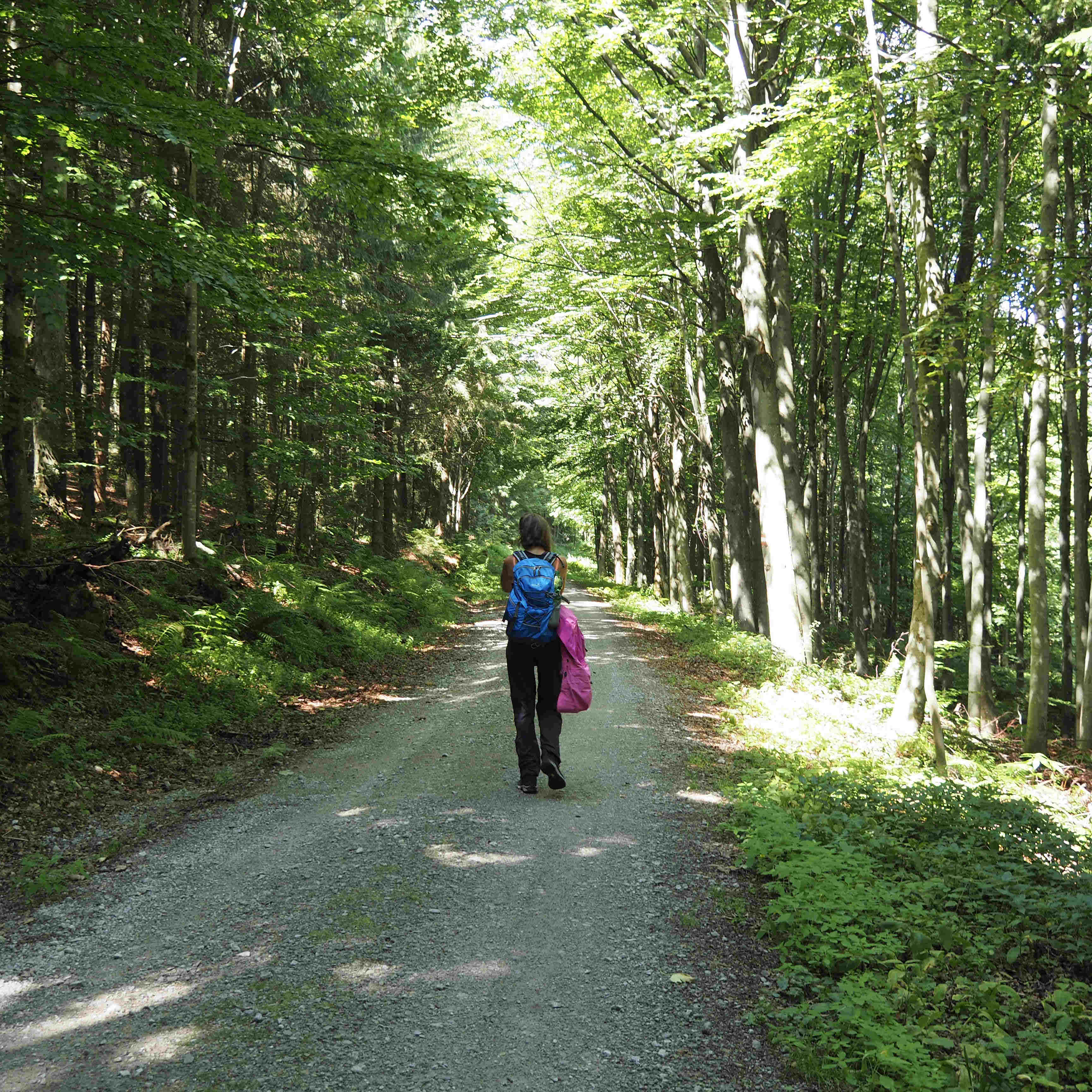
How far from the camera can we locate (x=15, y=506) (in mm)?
7625

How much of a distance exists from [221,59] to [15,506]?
839 cm

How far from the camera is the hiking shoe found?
240 inches

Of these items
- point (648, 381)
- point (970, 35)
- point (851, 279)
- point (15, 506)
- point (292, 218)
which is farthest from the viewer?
point (648, 381)

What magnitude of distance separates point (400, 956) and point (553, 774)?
2.59 m

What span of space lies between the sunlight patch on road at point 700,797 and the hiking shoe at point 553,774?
3.15 feet

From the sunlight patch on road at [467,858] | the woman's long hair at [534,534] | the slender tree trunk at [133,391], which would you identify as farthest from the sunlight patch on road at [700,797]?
the slender tree trunk at [133,391]

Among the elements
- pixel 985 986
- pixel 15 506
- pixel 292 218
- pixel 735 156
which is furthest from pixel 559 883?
pixel 292 218

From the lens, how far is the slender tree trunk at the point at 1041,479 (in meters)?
10.3

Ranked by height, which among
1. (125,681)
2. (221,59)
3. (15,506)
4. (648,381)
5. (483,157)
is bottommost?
(125,681)

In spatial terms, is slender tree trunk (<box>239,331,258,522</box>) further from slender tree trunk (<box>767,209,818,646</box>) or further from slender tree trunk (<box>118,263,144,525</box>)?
slender tree trunk (<box>767,209,818,646</box>)

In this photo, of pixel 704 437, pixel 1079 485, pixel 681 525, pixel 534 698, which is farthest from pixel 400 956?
pixel 681 525

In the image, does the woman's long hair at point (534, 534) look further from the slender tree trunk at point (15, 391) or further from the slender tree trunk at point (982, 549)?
the slender tree trunk at point (982, 549)

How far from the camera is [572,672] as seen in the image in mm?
6207

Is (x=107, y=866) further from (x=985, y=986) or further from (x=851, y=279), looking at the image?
(x=851, y=279)
